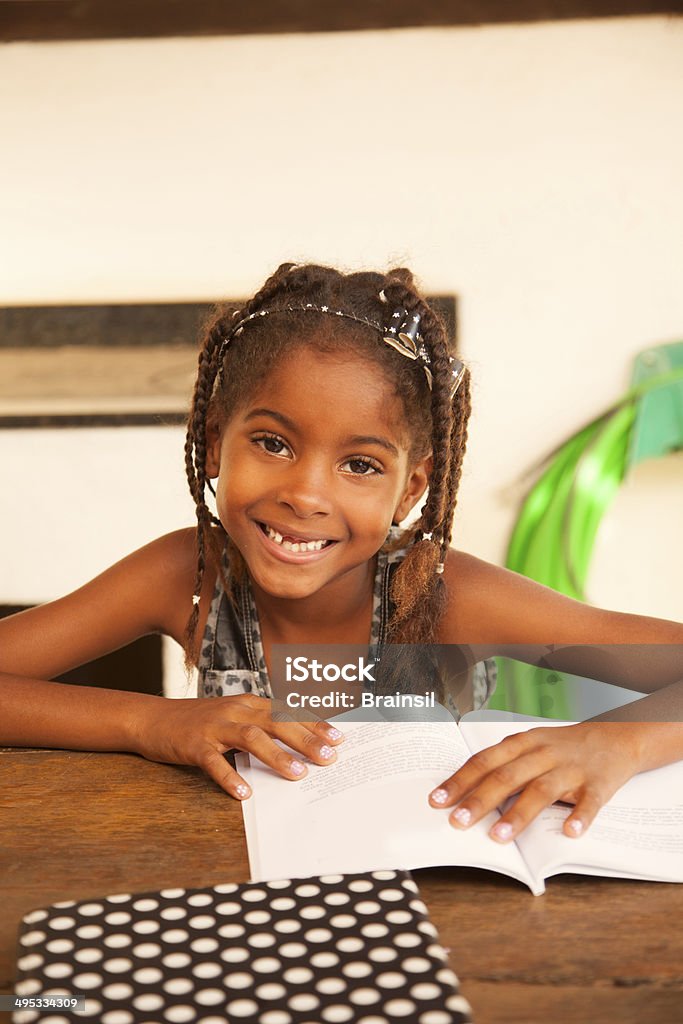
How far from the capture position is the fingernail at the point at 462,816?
689 mm

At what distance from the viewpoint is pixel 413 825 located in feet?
2.24

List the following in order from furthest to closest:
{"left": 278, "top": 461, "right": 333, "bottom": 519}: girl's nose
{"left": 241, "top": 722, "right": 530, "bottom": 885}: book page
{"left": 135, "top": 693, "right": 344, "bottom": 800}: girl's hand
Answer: {"left": 278, "top": 461, "right": 333, "bottom": 519}: girl's nose → {"left": 135, "top": 693, "right": 344, "bottom": 800}: girl's hand → {"left": 241, "top": 722, "right": 530, "bottom": 885}: book page

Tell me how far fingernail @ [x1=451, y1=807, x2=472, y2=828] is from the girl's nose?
42cm

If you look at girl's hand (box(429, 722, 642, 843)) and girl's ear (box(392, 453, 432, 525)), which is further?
girl's ear (box(392, 453, 432, 525))

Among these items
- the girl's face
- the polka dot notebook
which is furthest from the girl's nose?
the polka dot notebook

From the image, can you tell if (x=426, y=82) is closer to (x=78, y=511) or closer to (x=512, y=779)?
(x=78, y=511)

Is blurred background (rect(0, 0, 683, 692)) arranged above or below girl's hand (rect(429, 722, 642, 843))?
above

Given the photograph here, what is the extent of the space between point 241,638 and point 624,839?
2.46 ft

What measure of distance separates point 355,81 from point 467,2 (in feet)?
1.08

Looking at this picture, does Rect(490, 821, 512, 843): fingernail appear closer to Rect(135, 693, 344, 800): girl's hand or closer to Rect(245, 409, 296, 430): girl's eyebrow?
Rect(135, 693, 344, 800): girl's hand

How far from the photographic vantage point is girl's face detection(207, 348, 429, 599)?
1051 mm

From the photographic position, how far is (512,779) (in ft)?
2.39

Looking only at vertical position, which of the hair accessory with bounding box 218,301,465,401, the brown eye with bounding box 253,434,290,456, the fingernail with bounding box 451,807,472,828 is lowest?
the fingernail with bounding box 451,807,472,828

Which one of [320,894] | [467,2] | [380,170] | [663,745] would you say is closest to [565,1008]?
[320,894]
